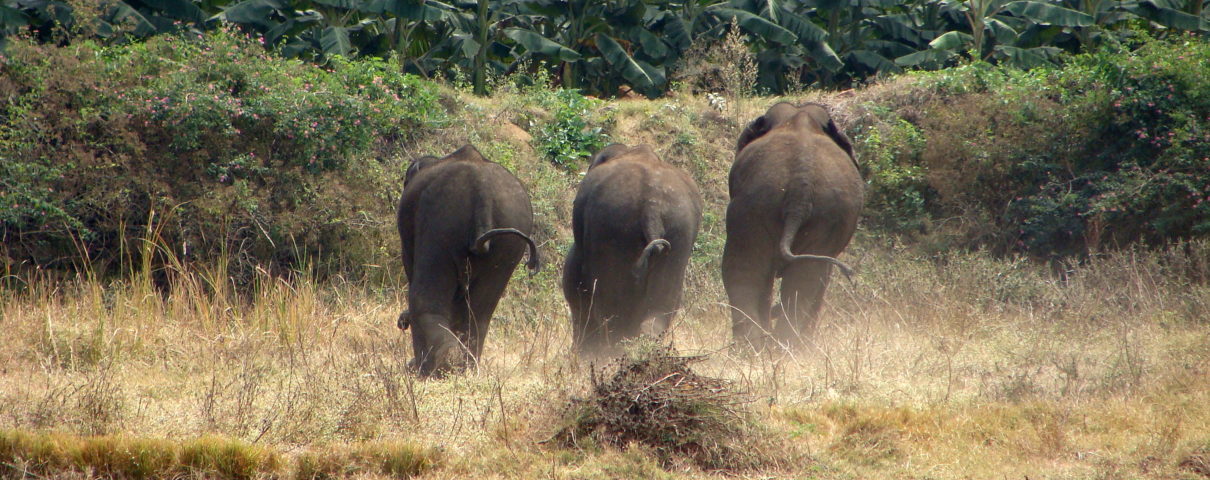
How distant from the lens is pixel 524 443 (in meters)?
5.61

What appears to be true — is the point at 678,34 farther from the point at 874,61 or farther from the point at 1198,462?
the point at 1198,462

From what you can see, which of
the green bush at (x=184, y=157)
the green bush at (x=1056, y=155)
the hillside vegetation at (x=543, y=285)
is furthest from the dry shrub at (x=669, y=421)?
the green bush at (x=1056, y=155)

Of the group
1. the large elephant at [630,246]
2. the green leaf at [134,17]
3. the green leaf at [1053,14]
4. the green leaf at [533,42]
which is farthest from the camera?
the green leaf at [1053,14]

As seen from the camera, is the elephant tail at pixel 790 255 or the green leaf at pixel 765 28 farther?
the green leaf at pixel 765 28

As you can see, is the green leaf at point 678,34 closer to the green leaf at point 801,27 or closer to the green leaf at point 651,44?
the green leaf at point 651,44

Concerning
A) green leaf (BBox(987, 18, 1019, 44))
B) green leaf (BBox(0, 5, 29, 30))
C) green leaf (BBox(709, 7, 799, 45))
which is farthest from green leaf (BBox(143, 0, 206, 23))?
green leaf (BBox(987, 18, 1019, 44))

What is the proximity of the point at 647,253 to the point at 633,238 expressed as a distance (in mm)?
420

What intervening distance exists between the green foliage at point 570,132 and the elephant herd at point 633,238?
6.21 metres

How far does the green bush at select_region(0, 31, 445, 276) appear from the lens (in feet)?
36.3

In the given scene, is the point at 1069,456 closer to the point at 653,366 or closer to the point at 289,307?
the point at 653,366

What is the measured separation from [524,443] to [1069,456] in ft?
9.55

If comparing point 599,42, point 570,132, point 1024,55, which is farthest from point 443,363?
point 1024,55

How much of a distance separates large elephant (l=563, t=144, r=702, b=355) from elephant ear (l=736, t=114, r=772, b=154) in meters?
1.41

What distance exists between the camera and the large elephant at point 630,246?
7594 mm
